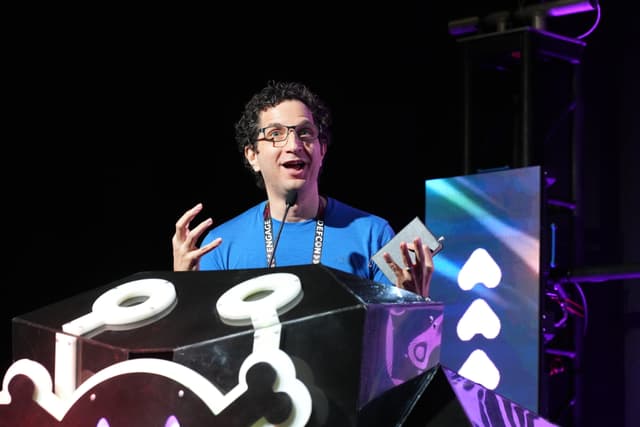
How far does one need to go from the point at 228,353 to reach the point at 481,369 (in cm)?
202

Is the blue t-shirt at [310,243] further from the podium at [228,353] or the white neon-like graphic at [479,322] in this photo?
the white neon-like graphic at [479,322]

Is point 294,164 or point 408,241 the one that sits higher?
point 294,164

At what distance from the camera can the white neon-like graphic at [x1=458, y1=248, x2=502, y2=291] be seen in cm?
317

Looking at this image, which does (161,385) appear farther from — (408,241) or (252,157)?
(252,157)

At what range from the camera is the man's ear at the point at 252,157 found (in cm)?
233

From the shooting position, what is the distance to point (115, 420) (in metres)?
1.34

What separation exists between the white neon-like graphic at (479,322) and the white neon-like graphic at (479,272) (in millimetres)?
70

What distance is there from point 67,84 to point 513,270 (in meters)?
1.80

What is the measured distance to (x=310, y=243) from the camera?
216 centimetres

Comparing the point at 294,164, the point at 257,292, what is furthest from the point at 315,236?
the point at 257,292

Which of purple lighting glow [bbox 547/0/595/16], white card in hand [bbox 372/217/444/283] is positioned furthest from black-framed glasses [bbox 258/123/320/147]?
purple lighting glow [bbox 547/0/595/16]

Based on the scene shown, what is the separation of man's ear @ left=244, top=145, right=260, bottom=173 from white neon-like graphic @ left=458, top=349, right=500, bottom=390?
4.12 feet

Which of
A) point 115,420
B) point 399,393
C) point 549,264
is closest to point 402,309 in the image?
point 399,393

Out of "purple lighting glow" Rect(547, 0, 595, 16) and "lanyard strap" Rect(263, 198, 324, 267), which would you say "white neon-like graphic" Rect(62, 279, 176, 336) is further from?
"purple lighting glow" Rect(547, 0, 595, 16)
